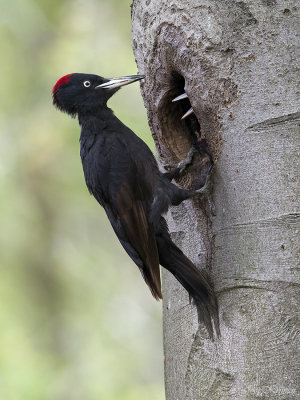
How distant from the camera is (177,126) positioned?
319 cm

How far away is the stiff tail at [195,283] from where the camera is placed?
8.42ft

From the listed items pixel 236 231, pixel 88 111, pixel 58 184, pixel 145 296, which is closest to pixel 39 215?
pixel 58 184

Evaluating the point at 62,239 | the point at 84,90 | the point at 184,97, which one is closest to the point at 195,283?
the point at 184,97

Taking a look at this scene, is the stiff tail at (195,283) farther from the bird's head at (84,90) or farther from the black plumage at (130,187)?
the bird's head at (84,90)

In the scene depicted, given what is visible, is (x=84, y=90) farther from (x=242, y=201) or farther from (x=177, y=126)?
(x=242, y=201)

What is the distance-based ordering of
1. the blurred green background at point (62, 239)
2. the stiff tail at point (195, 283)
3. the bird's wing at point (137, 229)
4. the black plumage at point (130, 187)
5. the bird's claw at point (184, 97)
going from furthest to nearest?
the blurred green background at point (62, 239)
the bird's claw at point (184, 97)
the bird's wing at point (137, 229)
the black plumage at point (130, 187)
the stiff tail at point (195, 283)

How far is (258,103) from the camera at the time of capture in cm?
251

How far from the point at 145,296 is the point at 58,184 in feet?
4.81

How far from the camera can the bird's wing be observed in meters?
2.85

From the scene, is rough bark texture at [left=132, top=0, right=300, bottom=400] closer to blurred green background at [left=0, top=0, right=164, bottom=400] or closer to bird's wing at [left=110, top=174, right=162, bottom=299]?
bird's wing at [left=110, top=174, right=162, bottom=299]

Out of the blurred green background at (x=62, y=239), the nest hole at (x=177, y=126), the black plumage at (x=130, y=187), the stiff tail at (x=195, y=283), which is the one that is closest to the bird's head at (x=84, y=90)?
the black plumage at (x=130, y=187)

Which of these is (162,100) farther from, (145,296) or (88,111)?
(145,296)

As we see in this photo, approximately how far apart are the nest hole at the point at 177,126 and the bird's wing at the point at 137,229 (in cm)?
23

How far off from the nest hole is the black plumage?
145 mm
